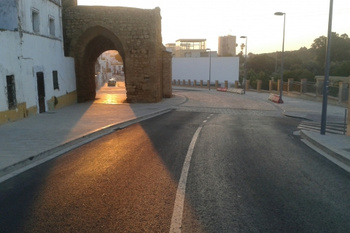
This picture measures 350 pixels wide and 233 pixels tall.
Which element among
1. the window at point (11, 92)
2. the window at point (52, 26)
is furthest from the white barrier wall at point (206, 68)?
the window at point (11, 92)

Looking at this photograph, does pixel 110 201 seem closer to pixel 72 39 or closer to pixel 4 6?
pixel 4 6

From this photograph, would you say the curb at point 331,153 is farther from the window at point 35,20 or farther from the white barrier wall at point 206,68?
the white barrier wall at point 206,68

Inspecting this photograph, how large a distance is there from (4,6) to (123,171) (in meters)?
11.6

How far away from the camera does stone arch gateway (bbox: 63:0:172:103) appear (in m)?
23.8

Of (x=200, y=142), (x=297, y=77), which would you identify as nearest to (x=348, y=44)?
(x=297, y=77)

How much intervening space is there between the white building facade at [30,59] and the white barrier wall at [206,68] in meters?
58.6

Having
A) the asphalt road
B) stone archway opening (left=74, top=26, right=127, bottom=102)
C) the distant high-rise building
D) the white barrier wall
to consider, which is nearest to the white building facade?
stone archway opening (left=74, top=26, right=127, bottom=102)

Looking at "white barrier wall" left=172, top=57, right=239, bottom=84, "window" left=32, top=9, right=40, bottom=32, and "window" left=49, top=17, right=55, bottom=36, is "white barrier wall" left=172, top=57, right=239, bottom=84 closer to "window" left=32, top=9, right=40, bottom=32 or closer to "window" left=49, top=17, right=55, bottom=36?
"window" left=49, top=17, right=55, bottom=36

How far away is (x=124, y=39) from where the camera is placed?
24.2m

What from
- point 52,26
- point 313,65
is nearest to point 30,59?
point 52,26

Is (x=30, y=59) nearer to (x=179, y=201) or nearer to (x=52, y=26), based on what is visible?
(x=52, y=26)

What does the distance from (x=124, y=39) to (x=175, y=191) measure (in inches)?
795

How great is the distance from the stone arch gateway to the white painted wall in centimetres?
265

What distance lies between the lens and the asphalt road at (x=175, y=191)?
4.59m
